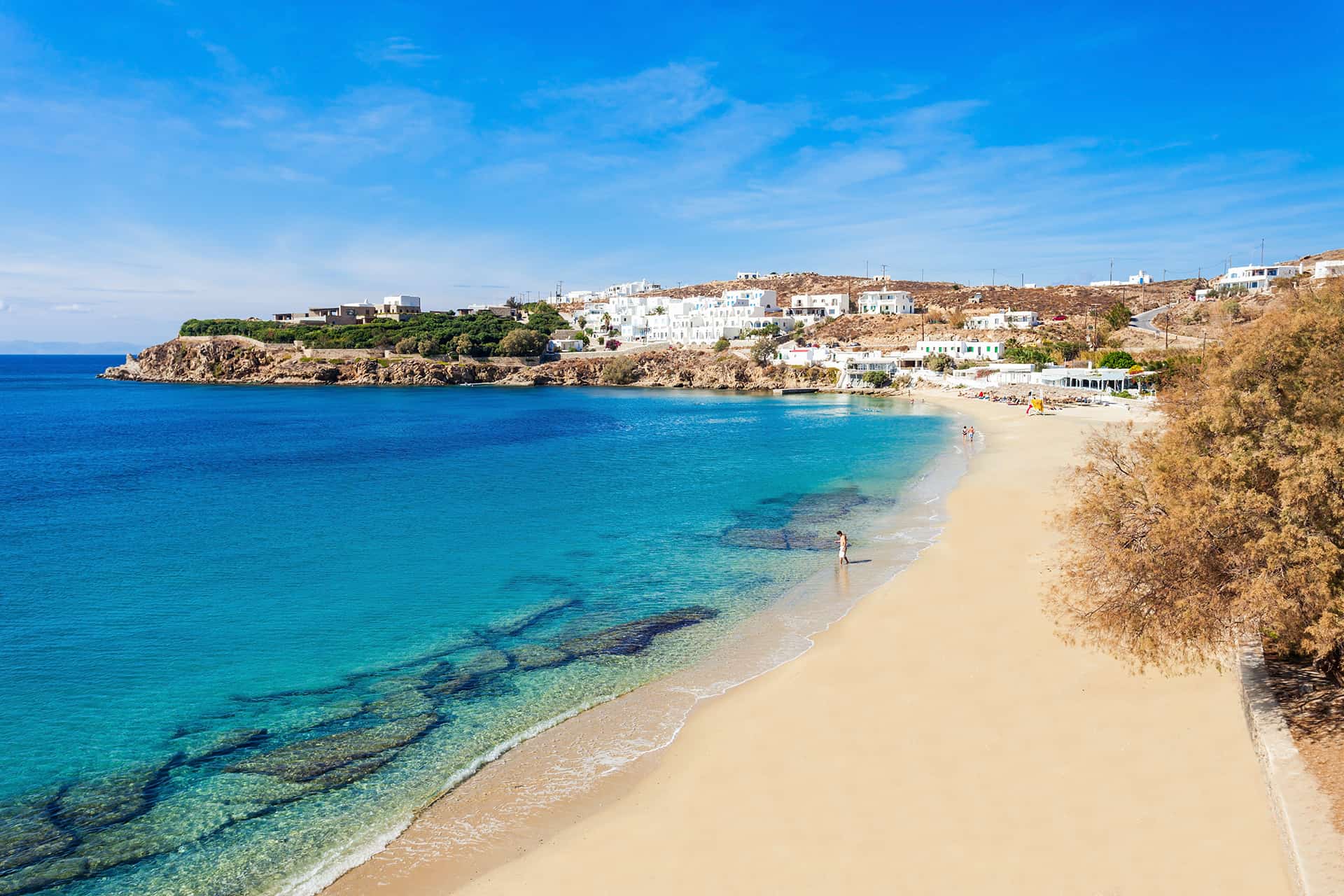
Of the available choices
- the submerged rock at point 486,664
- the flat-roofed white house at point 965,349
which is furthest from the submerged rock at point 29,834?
the flat-roofed white house at point 965,349

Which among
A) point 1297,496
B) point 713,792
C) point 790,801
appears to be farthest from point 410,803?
point 1297,496

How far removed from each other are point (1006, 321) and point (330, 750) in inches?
5189

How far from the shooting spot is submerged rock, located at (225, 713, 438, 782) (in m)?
12.9

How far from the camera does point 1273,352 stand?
11.4 metres

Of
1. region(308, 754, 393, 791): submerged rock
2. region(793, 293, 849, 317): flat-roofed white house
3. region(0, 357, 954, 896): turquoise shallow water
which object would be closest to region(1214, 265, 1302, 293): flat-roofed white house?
region(793, 293, 849, 317): flat-roofed white house

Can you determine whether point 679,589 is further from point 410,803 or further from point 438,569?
point 410,803

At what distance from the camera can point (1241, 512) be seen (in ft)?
35.7

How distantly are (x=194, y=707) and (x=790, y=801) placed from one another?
12.3m

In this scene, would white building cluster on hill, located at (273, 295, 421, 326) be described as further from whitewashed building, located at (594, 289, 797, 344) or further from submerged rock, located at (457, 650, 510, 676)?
submerged rock, located at (457, 650, 510, 676)

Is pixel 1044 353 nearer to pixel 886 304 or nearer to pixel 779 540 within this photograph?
pixel 886 304

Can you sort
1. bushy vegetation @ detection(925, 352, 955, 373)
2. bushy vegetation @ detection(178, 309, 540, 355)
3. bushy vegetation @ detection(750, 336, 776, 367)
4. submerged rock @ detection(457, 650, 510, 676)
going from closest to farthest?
submerged rock @ detection(457, 650, 510, 676) → bushy vegetation @ detection(925, 352, 955, 373) → bushy vegetation @ detection(750, 336, 776, 367) → bushy vegetation @ detection(178, 309, 540, 355)

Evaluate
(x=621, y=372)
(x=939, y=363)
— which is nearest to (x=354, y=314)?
(x=621, y=372)

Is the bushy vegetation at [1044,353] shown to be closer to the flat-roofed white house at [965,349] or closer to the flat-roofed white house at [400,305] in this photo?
the flat-roofed white house at [965,349]

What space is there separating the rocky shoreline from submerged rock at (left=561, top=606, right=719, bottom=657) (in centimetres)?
10587
